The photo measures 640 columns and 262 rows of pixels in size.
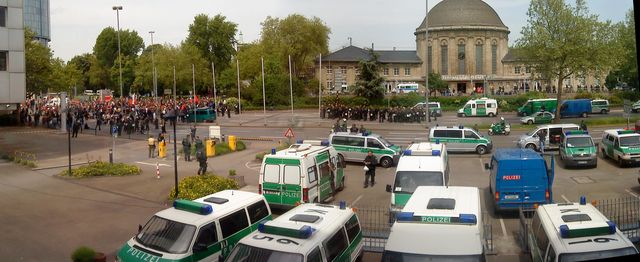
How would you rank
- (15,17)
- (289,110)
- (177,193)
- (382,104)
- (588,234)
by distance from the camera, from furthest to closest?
(289,110) < (382,104) < (15,17) < (177,193) < (588,234)

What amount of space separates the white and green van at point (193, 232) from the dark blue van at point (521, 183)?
795 cm

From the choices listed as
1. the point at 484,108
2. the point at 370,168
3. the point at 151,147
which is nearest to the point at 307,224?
the point at 370,168

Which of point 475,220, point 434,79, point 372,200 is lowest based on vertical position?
point 372,200

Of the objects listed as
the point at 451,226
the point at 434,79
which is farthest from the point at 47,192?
the point at 434,79

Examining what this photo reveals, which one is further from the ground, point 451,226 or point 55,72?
point 55,72

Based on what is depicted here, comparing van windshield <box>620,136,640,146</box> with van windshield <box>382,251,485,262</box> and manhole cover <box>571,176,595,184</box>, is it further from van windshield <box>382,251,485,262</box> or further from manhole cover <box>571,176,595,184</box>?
van windshield <box>382,251,485,262</box>

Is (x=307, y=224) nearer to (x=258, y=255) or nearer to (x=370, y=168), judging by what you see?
(x=258, y=255)

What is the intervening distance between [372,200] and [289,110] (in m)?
55.9

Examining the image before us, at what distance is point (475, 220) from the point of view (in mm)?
9859

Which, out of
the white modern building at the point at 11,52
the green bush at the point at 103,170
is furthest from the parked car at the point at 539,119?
the white modern building at the point at 11,52

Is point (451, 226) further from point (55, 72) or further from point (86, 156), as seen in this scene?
point (55, 72)

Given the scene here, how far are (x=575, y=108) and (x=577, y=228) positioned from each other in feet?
164

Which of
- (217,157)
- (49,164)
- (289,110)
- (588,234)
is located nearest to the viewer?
(588,234)

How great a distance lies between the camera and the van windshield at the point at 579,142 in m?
26.4
